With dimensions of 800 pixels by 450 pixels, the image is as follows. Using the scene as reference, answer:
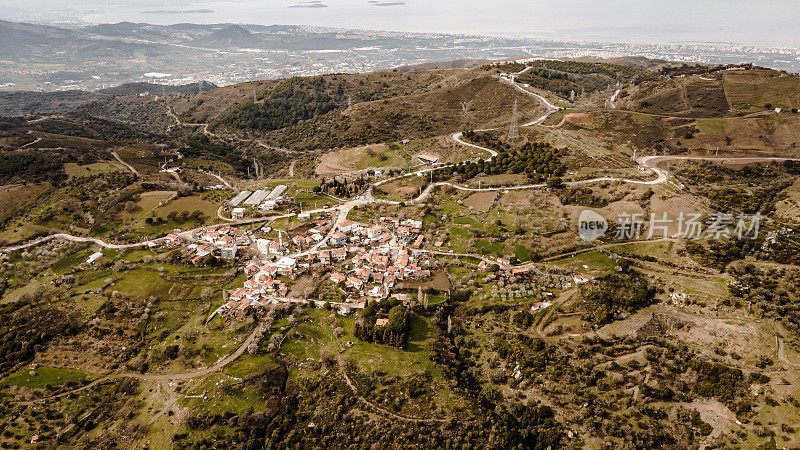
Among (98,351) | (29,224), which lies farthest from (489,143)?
(29,224)

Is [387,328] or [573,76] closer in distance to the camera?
[387,328]

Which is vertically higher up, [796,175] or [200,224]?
[796,175]

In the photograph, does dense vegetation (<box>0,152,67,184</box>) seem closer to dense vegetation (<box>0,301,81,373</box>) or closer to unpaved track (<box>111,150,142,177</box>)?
unpaved track (<box>111,150,142,177</box>)

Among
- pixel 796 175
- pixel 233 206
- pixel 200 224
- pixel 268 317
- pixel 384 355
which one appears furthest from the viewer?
pixel 233 206

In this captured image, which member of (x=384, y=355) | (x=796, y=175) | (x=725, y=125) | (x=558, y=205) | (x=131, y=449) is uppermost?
(x=725, y=125)

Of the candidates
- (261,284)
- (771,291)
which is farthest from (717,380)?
(261,284)

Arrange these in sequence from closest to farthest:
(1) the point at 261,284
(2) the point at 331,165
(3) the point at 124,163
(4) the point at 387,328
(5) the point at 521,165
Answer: (4) the point at 387,328 < (1) the point at 261,284 < (5) the point at 521,165 < (3) the point at 124,163 < (2) the point at 331,165

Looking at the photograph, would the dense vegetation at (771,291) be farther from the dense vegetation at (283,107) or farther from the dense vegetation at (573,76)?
the dense vegetation at (283,107)

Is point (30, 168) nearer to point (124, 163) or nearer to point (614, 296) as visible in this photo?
point (124, 163)

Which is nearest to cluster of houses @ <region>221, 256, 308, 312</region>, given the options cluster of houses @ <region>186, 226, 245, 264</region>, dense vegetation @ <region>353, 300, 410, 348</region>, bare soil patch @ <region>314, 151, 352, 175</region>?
cluster of houses @ <region>186, 226, 245, 264</region>

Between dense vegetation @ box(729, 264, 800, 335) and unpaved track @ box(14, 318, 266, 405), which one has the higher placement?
dense vegetation @ box(729, 264, 800, 335)

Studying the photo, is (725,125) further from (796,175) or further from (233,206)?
(233,206)
